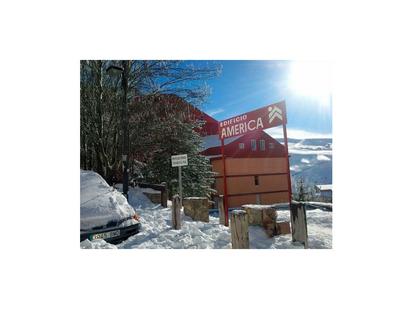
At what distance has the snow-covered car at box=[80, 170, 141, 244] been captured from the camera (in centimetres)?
285

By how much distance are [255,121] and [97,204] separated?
2.09 m

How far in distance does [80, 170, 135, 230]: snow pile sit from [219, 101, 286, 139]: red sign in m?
1.64

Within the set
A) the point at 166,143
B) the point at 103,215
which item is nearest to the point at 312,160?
the point at 166,143

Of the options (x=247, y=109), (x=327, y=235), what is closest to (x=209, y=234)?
(x=327, y=235)

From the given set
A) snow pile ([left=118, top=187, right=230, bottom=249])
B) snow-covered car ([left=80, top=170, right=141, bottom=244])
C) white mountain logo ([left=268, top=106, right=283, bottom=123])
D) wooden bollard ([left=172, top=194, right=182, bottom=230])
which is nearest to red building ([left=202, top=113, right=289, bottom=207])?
white mountain logo ([left=268, top=106, right=283, bottom=123])

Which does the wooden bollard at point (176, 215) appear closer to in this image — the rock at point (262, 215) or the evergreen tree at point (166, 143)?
the rock at point (262, 215)

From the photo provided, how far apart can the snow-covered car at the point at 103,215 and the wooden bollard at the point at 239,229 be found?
112cm

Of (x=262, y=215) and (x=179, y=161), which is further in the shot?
(x=179, y=161)

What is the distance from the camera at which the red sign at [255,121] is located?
3.18 metres

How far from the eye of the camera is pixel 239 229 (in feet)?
9.46

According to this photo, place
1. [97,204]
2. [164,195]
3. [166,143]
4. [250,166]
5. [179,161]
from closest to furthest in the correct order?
[97,204]
[179,161]
[250,166]
[166,143]
[164,195]

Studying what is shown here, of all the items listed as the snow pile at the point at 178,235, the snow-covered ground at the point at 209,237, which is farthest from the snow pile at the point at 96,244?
the snow pile at the point at 178,235

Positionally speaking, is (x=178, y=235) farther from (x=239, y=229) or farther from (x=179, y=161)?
(x=179, y=161)

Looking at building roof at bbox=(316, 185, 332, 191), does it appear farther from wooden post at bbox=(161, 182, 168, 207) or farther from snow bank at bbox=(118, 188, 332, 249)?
wooden post at bbox=(161, 182, 168, 207)
